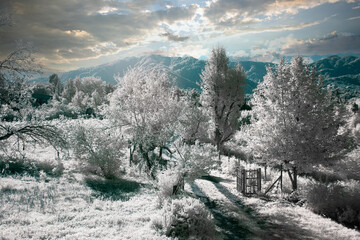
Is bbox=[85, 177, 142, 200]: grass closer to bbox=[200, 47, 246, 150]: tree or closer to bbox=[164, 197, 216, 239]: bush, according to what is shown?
bbox=[164, 197, 216, 239]: bush

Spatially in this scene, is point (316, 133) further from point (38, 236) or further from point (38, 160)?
point (38, 160)

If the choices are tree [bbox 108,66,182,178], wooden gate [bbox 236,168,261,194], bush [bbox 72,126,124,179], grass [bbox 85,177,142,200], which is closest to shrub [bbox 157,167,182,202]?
grass [bbox 85,177,142,200]

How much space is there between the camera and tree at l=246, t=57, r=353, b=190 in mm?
12930

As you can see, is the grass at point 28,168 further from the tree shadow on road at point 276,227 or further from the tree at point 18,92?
the tree shadow on road at point 276,227

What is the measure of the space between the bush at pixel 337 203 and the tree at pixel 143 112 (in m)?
9.62

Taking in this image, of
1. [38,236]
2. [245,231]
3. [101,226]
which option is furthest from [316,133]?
[38,236]

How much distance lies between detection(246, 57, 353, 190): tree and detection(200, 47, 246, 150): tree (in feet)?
42.3

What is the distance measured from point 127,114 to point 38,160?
361 inches

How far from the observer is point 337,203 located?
11.8m

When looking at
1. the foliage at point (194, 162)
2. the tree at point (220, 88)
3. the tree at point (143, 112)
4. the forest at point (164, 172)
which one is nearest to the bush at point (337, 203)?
the forest at point (164, 172)

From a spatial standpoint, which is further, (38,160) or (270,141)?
(38,160)

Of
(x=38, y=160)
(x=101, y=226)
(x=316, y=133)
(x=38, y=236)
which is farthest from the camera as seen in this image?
(x=38, y=160)

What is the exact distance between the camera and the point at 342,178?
66.1 feet

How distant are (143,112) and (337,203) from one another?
43.1 ft
